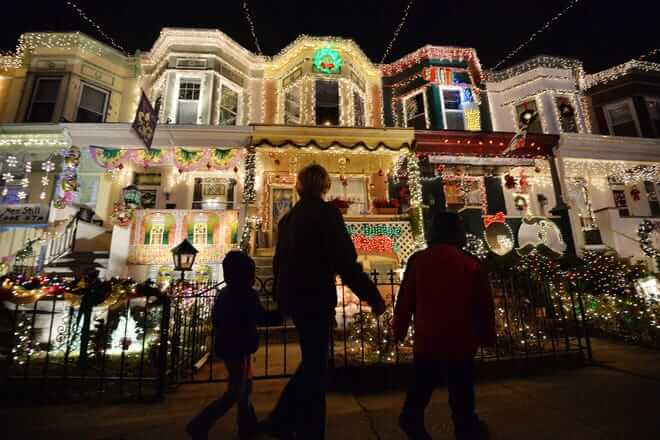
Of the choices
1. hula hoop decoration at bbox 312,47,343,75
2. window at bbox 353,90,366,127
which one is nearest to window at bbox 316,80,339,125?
hula hoop decoration at bbox 312,47,343,75

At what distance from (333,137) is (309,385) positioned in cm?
964

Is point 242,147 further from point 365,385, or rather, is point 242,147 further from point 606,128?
point 606,128

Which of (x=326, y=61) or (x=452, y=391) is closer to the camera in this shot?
(x=452, y=391)

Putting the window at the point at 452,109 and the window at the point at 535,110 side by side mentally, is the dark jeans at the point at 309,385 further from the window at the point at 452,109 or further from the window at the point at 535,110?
the window at the point at 535,110

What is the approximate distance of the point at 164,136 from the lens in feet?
36.0

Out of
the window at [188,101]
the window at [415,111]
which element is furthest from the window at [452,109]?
the window at [188,101]

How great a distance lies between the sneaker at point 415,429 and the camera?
2266mm

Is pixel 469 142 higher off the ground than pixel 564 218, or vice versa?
pixel 469 142

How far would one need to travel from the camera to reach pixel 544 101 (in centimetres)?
1391

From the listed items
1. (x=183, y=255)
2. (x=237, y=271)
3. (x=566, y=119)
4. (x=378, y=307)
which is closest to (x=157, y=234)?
(x=183, y=255)

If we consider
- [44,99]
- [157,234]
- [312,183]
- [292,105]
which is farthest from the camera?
[292,105]

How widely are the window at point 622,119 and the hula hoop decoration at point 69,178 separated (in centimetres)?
2156

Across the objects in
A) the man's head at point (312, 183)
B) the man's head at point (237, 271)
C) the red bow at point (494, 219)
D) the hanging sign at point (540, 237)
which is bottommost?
the man's head at point (237, 271)

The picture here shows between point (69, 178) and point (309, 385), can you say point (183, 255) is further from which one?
point (69, 178)
